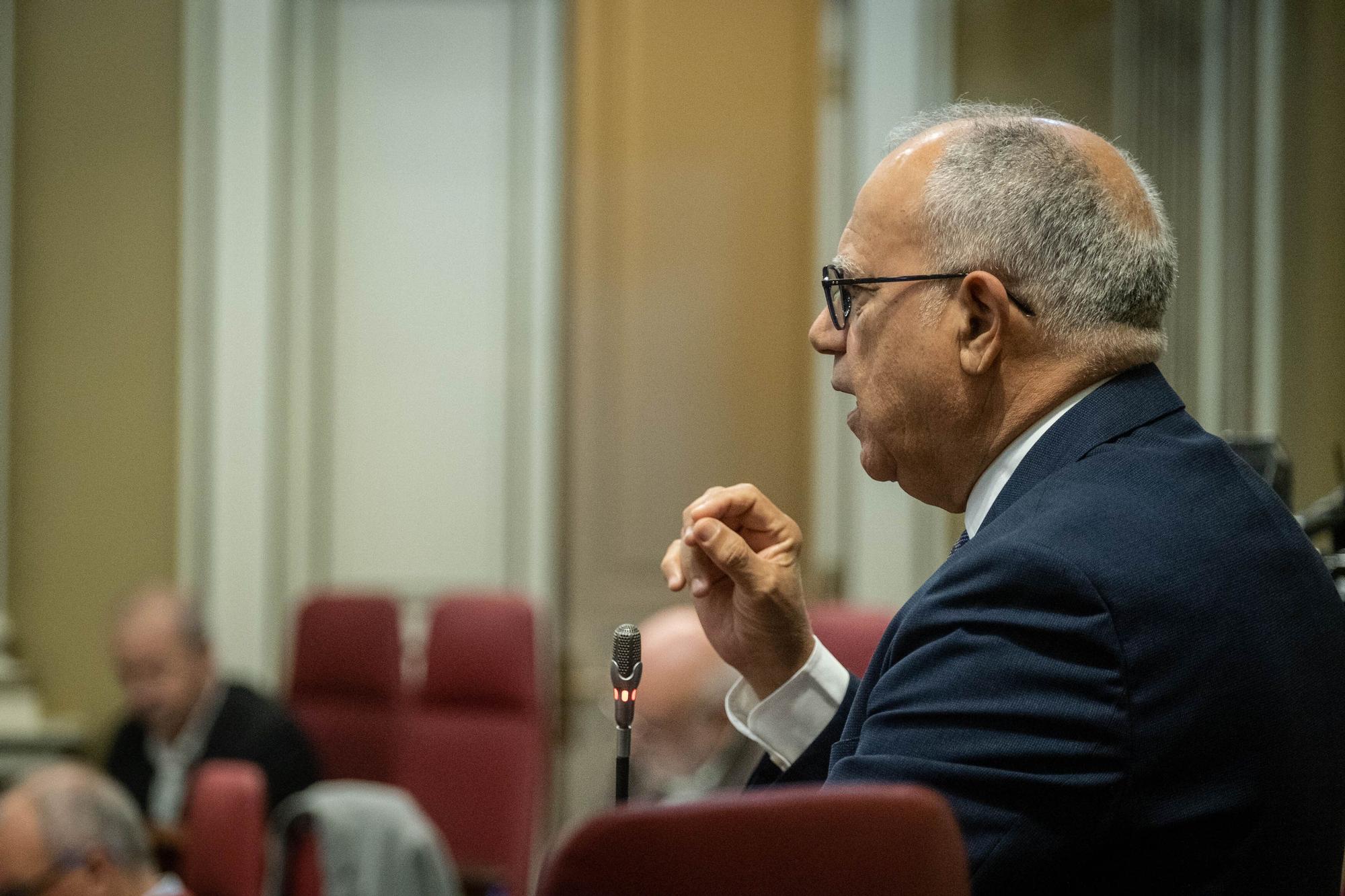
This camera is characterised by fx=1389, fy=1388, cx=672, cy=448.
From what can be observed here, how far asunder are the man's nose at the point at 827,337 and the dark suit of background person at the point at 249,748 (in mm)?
2717

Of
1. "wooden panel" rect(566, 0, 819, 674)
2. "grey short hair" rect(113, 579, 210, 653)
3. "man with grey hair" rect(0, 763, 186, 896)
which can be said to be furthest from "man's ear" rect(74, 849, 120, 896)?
"wooden panel" rect(566, 0, 819, 674)

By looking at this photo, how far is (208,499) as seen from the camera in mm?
4414

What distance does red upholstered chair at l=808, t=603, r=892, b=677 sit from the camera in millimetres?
2430

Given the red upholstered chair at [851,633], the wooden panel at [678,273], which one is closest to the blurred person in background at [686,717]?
the red upholstered chair at [851,633]

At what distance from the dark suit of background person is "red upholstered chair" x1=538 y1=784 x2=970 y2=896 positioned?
305 cm

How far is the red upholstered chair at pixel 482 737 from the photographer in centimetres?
344

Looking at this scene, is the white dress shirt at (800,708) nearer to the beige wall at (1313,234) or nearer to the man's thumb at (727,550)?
the man's thumb at (727,550)

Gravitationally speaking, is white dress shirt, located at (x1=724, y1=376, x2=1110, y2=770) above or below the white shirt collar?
below

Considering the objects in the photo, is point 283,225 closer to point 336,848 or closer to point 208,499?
point 208,499

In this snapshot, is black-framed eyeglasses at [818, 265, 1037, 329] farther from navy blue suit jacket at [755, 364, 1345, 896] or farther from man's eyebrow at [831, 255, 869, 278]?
navy blue suit jacket at [755, 364, 1345, 896]

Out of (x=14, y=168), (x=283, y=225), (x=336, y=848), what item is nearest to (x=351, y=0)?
(x=283, y=225)

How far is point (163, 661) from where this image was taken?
12.2 feet

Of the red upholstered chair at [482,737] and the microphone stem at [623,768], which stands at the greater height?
the microphone stem at [623,768]

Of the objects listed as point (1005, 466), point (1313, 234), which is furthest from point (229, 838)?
point (1313, 234)
